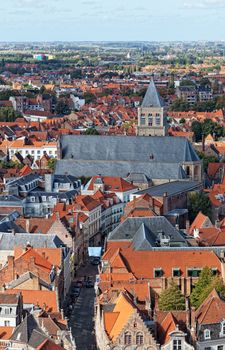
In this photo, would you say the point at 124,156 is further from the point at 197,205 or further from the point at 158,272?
the point at 158,272

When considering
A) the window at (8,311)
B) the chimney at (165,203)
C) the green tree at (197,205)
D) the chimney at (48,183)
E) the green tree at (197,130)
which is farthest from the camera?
the green tree at (197,130)

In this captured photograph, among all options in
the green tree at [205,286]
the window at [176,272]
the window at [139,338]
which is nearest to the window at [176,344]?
the window at [139,338]

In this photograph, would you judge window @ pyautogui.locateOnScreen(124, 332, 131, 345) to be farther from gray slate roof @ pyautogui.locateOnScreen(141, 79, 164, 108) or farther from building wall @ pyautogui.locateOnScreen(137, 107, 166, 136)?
gray slate roof @ pyautogui.locateOnScreen(141, 79, 164, 108)

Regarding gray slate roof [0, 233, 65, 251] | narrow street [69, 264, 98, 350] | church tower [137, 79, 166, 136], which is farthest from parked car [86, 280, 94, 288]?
church tower [137, 79, 166, 136]

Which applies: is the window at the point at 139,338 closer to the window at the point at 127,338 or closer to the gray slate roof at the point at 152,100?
the window at the point at 127,338

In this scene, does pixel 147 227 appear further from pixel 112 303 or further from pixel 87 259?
pixel 112 303

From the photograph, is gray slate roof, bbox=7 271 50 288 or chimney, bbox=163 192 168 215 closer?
gray slate roof, bbox=7 271 50 288

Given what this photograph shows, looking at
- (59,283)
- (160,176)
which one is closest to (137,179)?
(160,176)
